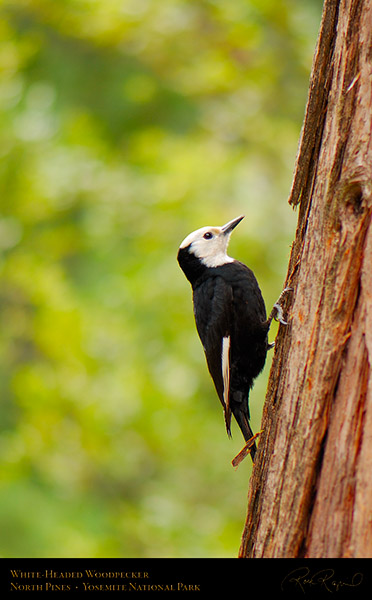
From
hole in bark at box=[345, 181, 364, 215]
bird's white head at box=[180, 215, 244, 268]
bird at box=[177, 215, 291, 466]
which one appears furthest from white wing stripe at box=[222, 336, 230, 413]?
hole in bark at box=[345, 181, 364, 215]

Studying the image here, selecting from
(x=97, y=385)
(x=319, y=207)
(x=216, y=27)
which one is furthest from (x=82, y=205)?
(x=319, y=207)

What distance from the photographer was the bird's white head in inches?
168

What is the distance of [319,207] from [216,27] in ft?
17.2

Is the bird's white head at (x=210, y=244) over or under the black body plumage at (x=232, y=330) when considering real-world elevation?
over

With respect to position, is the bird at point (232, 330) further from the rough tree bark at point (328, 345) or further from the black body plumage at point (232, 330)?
the rough tree bark at point (328, 345)

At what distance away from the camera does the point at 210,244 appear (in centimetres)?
437

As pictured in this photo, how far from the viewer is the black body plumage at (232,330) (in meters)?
3.80

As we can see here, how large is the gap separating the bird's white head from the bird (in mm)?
94

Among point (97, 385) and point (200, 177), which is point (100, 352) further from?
point (200, 177)
